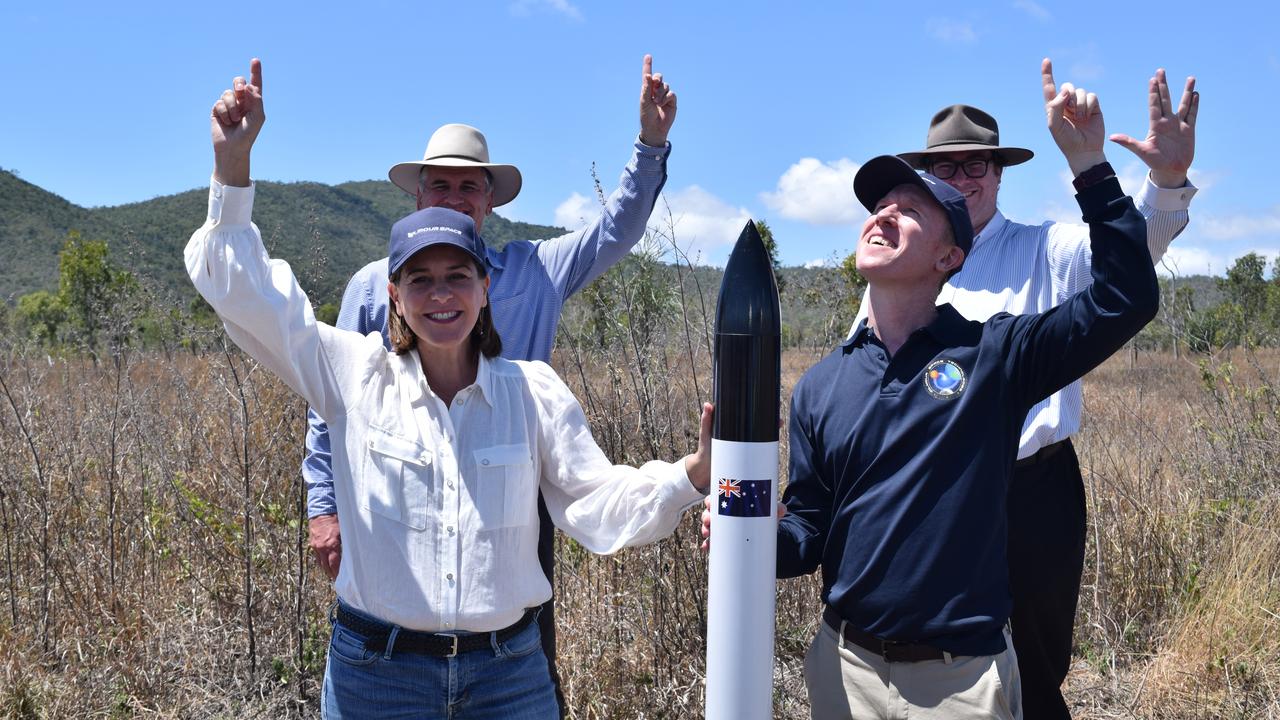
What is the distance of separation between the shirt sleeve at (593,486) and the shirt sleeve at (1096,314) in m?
0.91

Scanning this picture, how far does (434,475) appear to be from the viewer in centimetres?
236

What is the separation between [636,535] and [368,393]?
0.79 meters

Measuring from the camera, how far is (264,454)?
512cm

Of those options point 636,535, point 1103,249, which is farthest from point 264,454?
point 1103,249

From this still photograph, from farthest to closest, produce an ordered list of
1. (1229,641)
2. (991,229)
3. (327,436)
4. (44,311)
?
(44,311)
(1229,641)
(991,229)
(327,436)

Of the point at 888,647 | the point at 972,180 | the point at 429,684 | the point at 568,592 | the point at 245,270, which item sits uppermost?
the point at 972,180

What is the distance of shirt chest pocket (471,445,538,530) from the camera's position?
2.34m

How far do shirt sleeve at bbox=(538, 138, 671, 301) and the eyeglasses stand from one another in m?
1.09

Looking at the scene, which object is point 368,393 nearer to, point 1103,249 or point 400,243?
point 400,243

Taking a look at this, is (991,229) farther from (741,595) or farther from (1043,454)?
(741,595)

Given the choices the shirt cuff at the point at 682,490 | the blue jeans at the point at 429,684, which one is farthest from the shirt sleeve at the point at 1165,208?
the blue jeans at the point at 429,684

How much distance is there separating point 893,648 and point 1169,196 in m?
1.65

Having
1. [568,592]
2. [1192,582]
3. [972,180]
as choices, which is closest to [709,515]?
[972,180]

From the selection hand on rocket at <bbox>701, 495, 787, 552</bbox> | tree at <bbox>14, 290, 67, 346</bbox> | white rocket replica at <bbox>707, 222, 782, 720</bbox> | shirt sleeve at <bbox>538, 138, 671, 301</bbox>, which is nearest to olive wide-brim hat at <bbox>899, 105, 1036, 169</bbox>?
shirt sleeve at <bbox>538, 138, 671, 301</bbox>
